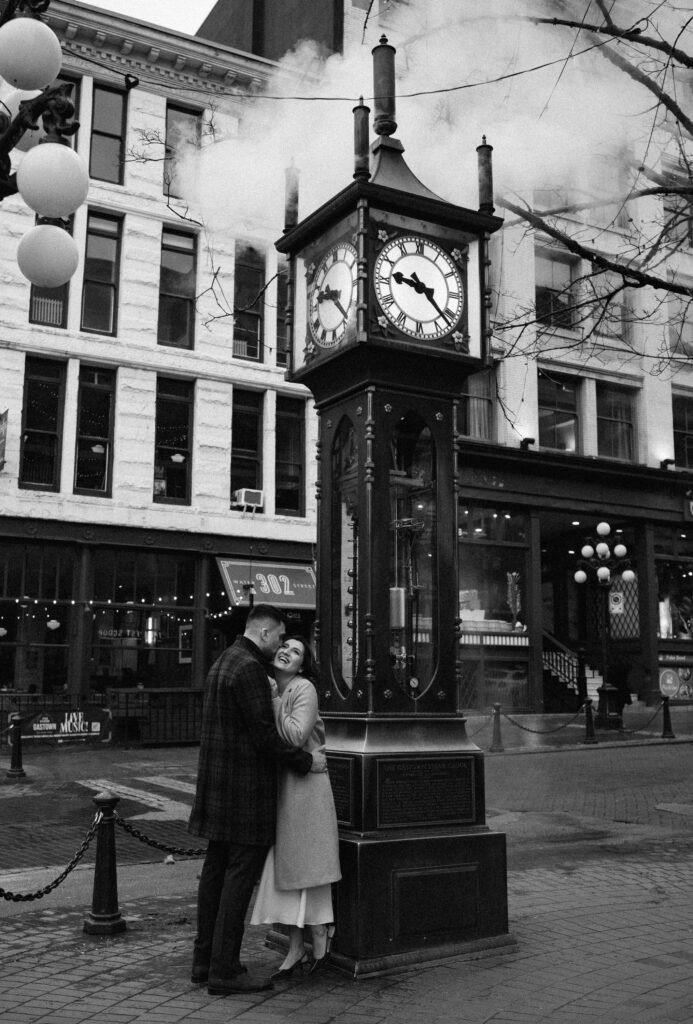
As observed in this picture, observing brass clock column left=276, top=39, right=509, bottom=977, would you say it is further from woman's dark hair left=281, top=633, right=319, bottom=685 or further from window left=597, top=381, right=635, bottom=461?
window left=597, top=381, right=635, bottom=461

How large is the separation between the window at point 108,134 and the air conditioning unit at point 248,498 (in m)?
7.35

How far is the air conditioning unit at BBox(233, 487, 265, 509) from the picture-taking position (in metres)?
22.6

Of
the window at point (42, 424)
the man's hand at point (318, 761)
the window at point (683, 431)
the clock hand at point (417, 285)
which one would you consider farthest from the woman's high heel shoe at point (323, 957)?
the window at point (683, 431)

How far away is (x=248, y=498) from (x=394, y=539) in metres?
16.8

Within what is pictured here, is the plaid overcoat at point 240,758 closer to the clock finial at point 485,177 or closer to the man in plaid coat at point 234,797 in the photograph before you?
the man in plaid coat at point 234,797

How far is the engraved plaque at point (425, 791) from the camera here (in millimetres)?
5438

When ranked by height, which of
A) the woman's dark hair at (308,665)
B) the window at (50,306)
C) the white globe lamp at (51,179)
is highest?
the window at (50,306)

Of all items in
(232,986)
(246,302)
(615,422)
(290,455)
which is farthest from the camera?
(615,422)

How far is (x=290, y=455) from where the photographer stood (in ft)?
78.3

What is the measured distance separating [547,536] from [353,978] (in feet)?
80.4

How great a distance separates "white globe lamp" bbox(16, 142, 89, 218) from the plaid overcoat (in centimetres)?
276

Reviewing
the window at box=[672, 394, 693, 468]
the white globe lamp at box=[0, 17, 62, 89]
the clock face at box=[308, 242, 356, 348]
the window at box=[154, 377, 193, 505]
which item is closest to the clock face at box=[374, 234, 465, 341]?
the clock face at box=[308, 242, 356, 348]

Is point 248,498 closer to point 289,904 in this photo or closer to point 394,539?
point 394,539

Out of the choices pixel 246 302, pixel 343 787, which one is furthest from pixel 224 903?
pixel 246 302
